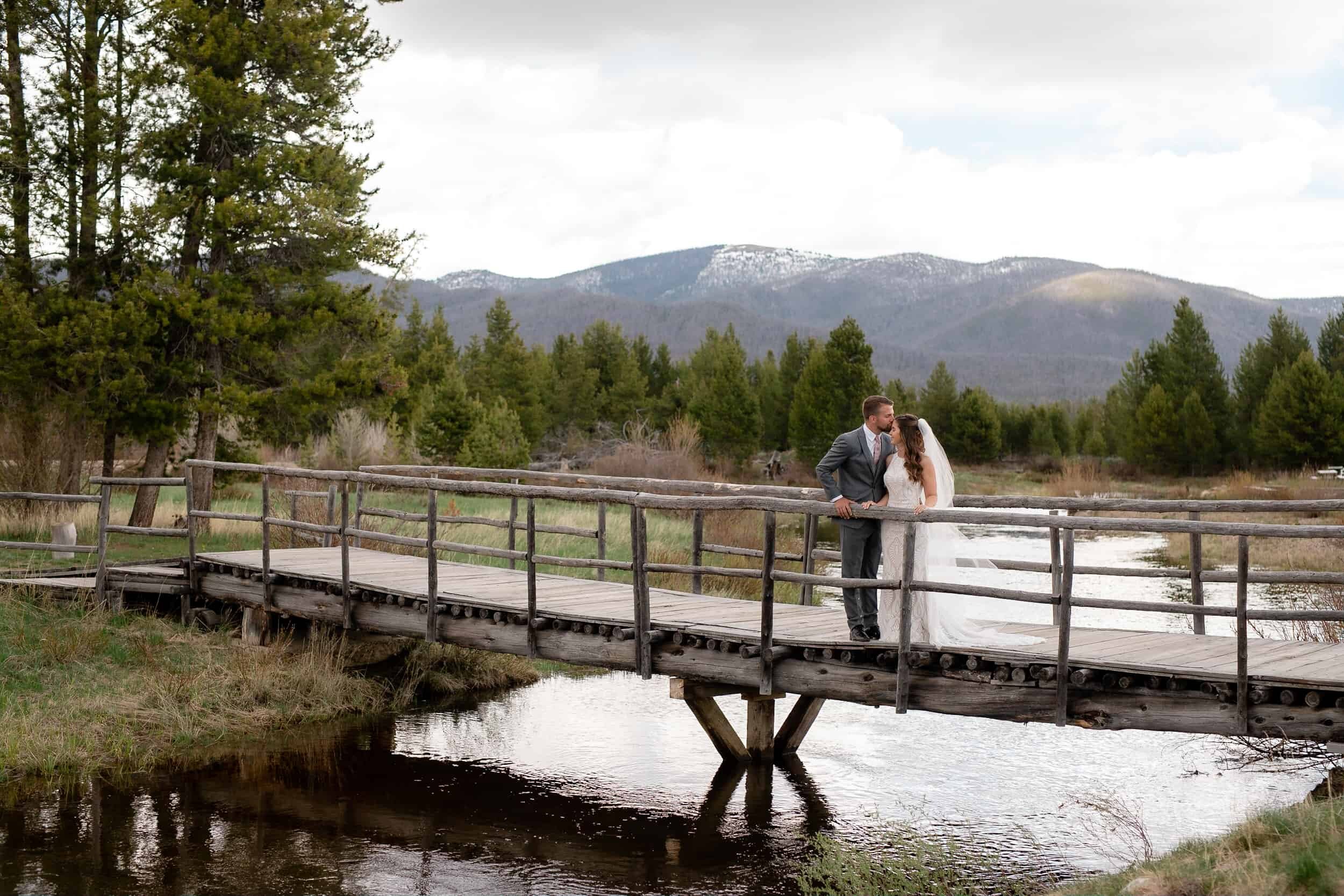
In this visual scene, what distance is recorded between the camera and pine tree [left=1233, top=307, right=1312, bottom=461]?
56.1 m

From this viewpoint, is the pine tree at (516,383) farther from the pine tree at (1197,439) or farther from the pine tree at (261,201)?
the pine tree at (261,201)

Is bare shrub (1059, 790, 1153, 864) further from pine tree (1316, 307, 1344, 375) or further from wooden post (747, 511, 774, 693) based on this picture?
pine tree (1316, 307, 1344, 375)

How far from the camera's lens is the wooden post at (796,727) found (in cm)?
1222

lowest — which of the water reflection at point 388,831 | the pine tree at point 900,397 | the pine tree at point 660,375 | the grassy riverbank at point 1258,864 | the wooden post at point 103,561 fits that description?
the water reflection at point 388,831

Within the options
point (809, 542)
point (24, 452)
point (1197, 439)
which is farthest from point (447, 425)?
point (1197, 439)

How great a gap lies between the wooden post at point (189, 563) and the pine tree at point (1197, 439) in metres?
49.7

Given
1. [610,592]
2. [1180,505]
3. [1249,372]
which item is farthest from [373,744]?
[1249,372]

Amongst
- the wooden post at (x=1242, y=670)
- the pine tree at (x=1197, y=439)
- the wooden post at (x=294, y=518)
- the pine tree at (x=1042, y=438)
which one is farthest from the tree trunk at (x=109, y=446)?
the pine tree at (x=1042, y=438)

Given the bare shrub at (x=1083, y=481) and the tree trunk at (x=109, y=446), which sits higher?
the tree trunk at (x=109, y=446)

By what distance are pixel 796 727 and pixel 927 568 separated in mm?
3638

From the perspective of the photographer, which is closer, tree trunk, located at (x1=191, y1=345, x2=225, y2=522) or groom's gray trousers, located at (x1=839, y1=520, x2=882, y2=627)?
groom's gray trousers, located at (x1=839, y1=520, x2=882, y2=627)

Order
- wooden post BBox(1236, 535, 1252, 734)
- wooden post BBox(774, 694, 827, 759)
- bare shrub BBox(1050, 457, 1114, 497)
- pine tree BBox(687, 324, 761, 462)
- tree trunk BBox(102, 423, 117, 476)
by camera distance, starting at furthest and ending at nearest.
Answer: pine tree BBox(687, 324, 761, 462) → bare shrub BBox(1050, 457, 1114, 497) → tree trunk BBox(102, 423, 117, 476) → wooden post BBox(774, 694, 827, 759) → wooden post BBox(1236, 535, 1252, 734)

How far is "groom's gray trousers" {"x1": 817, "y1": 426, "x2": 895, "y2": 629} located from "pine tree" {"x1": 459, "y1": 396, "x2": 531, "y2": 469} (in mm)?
26883

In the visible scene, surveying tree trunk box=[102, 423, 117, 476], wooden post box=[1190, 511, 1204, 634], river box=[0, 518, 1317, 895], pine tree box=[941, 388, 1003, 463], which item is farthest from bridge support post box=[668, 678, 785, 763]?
pine tree box=[941, 388, 1003, 463]
